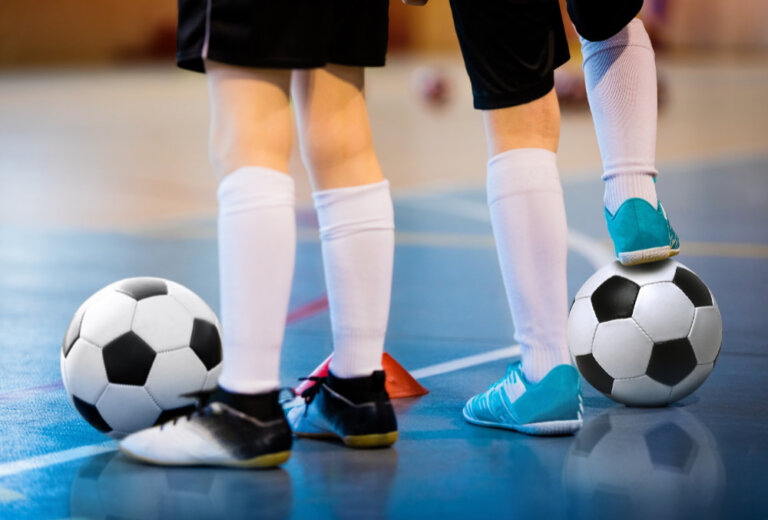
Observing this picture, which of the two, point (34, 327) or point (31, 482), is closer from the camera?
point (31, 482)

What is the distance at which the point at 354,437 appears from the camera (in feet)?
7.55

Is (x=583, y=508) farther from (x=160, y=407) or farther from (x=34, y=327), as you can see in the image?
(x=34, y=327)

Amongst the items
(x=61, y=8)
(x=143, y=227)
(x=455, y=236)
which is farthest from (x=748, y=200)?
(x=61, y=8)

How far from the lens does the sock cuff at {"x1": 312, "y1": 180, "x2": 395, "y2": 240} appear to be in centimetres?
228

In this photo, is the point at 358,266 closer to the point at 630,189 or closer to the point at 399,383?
the point at 399,383

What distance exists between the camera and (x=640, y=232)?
2.62 metres

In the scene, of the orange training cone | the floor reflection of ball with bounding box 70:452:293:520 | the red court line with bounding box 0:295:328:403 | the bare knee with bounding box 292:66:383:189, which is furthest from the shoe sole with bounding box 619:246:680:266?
the red court line with bounding box 0:295:328:403

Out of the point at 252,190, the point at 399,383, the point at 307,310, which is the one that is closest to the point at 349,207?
the point at 252,190

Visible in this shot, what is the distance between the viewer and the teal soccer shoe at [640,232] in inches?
102

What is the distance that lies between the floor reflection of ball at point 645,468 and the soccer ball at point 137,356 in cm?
88

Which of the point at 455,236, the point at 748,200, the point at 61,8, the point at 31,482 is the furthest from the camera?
the point at 61,8

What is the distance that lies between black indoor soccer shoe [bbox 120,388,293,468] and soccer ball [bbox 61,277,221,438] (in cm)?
22

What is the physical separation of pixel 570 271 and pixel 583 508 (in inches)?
113

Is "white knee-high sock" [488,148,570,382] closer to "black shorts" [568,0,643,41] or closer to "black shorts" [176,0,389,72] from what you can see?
"black shorts" [568,0,643,41]
